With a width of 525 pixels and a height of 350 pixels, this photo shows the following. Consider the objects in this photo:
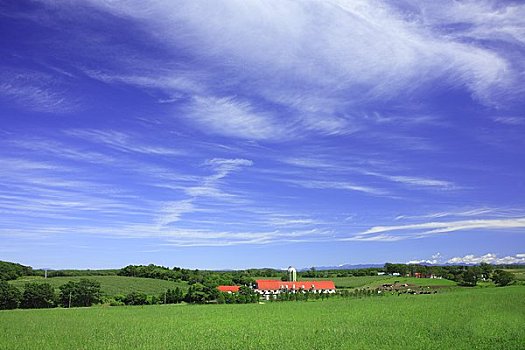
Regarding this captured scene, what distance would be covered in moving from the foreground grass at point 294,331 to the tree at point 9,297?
2889cm

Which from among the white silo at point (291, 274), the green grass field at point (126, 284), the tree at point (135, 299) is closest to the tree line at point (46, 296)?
the tree at point (135, 299)

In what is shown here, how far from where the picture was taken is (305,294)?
316 feet

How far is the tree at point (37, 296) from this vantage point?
83.9 meters

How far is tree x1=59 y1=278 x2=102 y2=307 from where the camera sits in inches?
3420

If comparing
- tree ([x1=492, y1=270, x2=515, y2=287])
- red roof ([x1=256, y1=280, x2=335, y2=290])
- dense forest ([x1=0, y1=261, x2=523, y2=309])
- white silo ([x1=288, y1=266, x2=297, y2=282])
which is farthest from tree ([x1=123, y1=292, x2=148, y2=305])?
tree ([x1=492, y1=270, x2=515, y2=287])

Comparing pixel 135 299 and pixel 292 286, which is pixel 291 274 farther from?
pixel 135 299

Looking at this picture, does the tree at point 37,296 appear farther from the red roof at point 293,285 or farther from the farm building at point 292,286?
the red roof at point 293,285

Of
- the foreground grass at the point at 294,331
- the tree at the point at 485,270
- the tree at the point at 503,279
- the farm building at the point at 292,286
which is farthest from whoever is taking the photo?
the tree at the point at 485,270

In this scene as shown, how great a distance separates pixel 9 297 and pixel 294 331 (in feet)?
193

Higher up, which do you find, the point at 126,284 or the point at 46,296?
the point at 126,284

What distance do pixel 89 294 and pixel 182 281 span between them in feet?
151

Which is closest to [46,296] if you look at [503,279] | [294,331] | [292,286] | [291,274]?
[294,331]

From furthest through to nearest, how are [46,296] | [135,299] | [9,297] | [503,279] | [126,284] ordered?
[503,279] → [126,284] → [135,299] → [46,296] → [9,297]

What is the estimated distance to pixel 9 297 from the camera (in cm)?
8175
